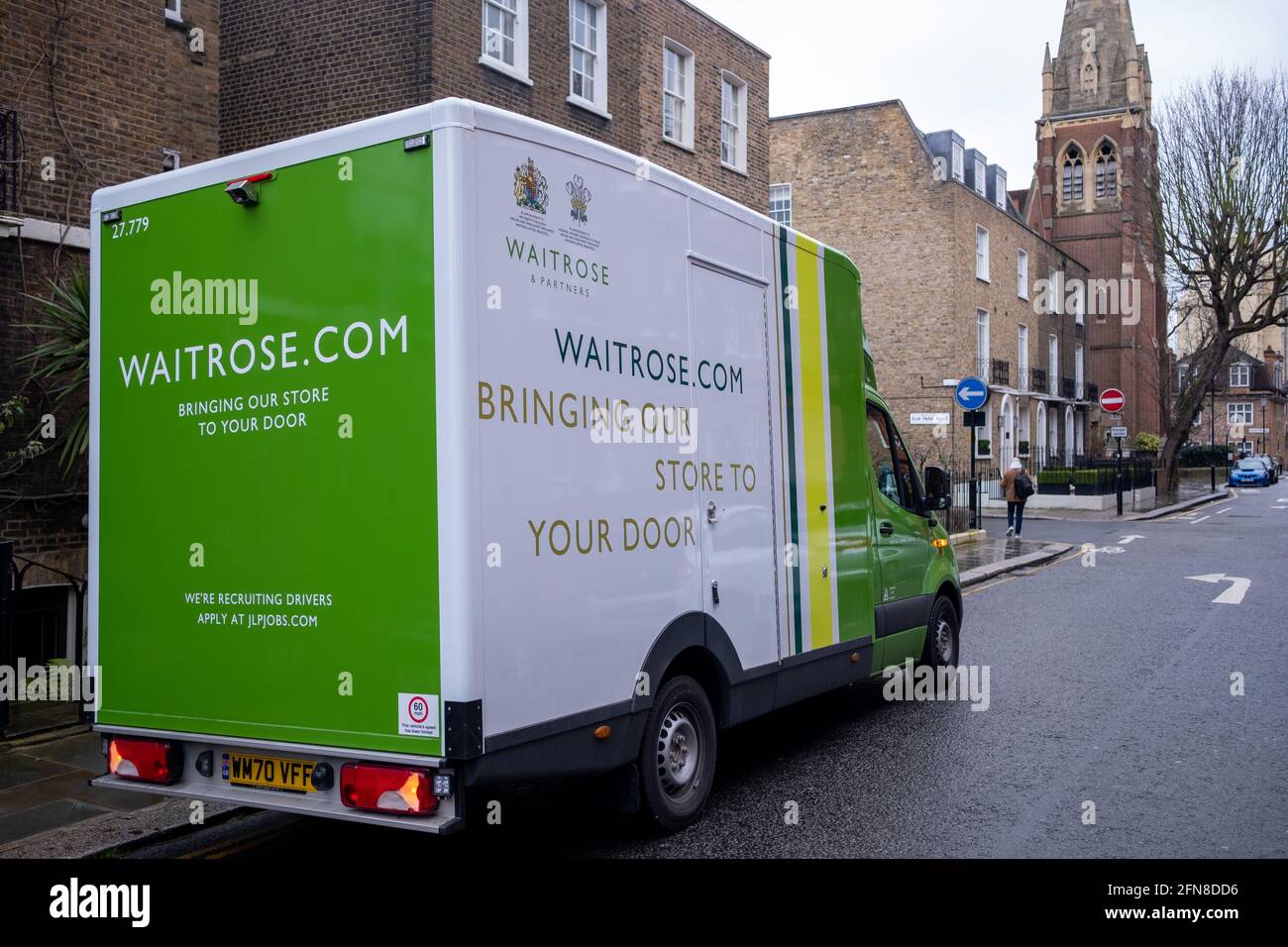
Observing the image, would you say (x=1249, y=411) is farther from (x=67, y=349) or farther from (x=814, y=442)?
(x=67, y=349)

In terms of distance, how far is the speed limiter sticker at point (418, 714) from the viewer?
14.3 ft

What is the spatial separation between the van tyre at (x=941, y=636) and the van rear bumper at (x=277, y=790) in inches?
200

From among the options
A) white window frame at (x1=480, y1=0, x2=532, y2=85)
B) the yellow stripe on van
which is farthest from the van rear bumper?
white window frame at (x1=480, y1=0, x2=532, y2=85)

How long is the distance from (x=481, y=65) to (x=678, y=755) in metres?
12.6

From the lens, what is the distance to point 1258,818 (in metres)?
5.68

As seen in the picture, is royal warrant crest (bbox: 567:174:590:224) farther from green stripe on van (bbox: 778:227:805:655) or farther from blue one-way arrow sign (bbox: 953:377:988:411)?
blue one-way arrow sign (bbox: 953:377:988:411)

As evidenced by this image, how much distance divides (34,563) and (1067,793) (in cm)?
776

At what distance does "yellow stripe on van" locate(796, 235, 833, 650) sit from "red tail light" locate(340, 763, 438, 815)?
3.05m

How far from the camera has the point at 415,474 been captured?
4.45 m

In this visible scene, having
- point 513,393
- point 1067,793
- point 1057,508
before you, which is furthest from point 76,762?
point 1057,508

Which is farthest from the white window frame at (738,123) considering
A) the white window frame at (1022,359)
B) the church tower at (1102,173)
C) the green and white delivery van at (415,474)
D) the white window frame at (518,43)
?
the church tower at (1102,173)

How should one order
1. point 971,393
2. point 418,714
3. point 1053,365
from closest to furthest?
point 418,714 → point 971,393 → point 1053,365

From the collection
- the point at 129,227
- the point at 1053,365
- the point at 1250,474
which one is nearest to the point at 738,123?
the point at 129,227

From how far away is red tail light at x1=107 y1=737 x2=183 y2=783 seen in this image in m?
5.07
